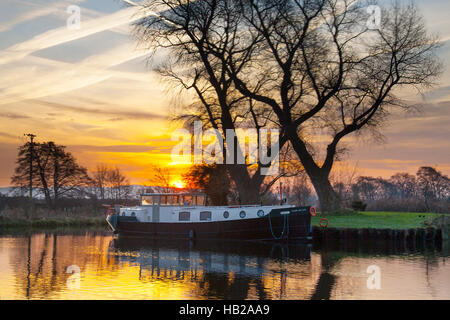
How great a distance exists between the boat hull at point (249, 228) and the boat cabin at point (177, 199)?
1663 millimetres

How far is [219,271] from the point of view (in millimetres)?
21781

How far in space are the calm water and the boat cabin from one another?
23.5 feet

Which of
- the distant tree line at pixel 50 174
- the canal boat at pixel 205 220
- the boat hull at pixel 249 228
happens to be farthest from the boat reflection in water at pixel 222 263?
the distant tree line at pixel 50 174

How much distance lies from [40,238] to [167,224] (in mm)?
8856

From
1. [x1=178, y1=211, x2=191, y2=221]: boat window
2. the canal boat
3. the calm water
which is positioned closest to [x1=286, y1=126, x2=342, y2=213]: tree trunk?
the canal boat

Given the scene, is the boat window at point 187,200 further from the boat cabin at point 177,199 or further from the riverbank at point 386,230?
the riverbank at point 386,230

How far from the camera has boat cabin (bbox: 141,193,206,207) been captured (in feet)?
130

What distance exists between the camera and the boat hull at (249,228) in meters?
34.2

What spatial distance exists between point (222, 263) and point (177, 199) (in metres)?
16.0

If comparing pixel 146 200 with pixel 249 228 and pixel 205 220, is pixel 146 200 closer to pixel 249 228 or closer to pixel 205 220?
pixel 205 220

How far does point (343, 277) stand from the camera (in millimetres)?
20203

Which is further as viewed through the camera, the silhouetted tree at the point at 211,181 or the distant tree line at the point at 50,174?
the distant tree line at the point at 50,174

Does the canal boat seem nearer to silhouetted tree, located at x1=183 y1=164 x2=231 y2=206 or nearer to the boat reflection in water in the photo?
the boat reflection in water

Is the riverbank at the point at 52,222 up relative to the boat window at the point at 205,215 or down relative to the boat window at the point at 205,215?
down
